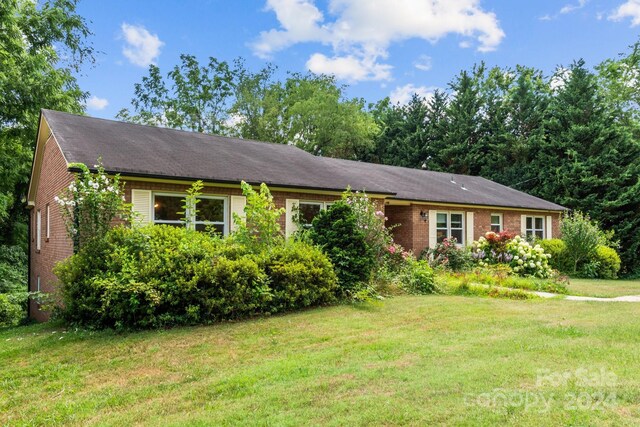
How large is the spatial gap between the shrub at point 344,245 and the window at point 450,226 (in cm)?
799

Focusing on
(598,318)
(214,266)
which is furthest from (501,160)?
(214,266)

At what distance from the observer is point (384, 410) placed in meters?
3.43

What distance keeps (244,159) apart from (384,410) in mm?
10759

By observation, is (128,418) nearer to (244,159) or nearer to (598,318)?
(598,318)

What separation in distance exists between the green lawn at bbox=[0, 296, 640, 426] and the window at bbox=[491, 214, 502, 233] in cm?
1166

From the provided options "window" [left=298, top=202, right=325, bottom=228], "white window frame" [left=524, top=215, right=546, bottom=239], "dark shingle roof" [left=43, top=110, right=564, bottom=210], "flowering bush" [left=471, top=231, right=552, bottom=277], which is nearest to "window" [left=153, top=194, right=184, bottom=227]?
"dark shingle roof" [left=43, top=110, right=564, bottom=210]

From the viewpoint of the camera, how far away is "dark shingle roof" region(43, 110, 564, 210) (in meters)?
10.3

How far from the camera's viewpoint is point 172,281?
269 inches

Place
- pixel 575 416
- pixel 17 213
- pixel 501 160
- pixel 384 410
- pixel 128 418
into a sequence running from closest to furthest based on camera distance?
pixel 575 416 → pixel 384 410 → pixel 128 418 → pixel 17 213 → pixel 501 160

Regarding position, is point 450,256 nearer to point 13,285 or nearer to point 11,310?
point 11,310

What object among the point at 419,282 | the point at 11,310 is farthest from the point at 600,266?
the point at 11,310

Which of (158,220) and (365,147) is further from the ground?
(365,147)

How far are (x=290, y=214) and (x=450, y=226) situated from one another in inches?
309

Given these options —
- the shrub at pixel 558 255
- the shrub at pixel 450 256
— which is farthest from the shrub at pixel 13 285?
the shrub at pixel 558 255
